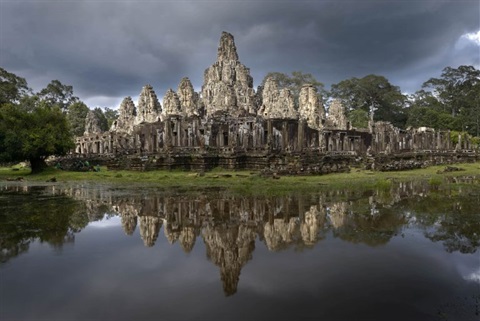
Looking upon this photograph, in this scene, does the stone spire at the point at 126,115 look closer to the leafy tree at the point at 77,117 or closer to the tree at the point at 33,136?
the leafy tree at the point at 77,117

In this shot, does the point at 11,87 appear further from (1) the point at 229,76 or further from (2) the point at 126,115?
(1) the point at 229,76

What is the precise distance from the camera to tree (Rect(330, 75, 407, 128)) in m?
85.1

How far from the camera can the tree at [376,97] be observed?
3351 inches

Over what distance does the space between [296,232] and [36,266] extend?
5295mm

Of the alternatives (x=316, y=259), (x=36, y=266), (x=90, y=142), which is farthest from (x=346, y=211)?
(x=90, y=142)

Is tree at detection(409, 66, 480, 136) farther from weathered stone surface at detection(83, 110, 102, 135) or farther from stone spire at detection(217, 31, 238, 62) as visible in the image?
weathered stone surface at detection(83, 110, 102, 135)

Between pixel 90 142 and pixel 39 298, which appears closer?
pixel 39 298

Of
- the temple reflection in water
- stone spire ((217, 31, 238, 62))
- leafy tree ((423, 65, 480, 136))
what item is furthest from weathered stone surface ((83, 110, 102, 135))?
leafy tree ((423, 65, 480, 136))

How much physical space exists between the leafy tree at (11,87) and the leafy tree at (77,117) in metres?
10.4

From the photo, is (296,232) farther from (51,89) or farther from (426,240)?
(51,89)

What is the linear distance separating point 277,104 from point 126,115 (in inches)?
1079

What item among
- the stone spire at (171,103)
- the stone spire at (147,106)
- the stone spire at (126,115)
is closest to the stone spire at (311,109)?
the stone spire at (171,103)

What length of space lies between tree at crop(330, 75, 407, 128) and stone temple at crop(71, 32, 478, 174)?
29.5 m

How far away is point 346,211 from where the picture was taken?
10344mm
